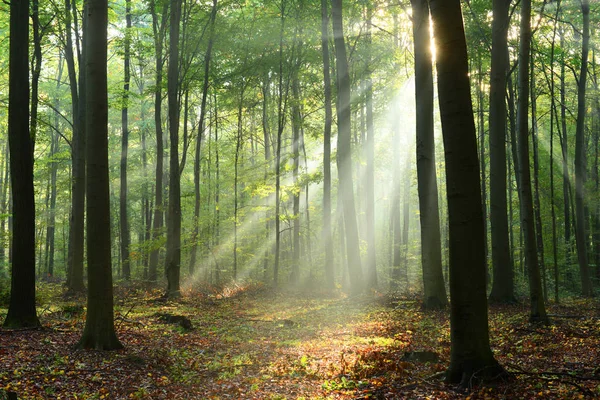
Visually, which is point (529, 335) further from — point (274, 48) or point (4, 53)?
point (4, 53)

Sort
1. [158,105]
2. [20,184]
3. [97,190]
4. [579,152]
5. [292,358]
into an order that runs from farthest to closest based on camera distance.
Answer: [158,105]
[579,152]
[20,184]
[292,358]
[97,190]

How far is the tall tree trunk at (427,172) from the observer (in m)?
11.4

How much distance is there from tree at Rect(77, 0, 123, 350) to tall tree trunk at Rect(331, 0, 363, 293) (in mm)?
9993

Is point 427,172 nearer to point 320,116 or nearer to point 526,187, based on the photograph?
point 526,187

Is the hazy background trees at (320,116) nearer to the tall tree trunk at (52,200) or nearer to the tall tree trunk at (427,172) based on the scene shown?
the tall tree trunk at (427,172)

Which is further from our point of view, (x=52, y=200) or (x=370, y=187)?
(x=52, y=200)

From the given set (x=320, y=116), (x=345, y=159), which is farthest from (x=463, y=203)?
(x=320, y=116)

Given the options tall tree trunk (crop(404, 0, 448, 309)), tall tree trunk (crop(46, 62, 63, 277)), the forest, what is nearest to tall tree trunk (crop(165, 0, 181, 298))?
the forest

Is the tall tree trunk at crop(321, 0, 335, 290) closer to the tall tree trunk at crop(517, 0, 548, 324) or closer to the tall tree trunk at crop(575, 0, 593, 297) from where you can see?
the tall tree trunk at crop(575, 0, 593, 297)

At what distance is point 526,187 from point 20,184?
949 cm

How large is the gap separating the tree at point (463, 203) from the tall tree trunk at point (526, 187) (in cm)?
402

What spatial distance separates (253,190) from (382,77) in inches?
327

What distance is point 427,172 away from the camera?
11469mm

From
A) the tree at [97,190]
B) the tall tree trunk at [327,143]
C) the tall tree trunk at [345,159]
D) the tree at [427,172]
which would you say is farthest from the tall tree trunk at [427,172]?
the tree at [97,190]
